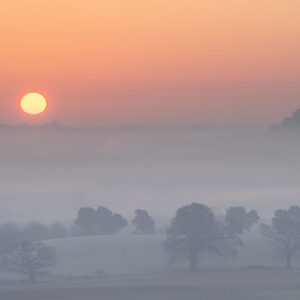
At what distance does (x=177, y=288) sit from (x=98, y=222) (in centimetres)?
10174

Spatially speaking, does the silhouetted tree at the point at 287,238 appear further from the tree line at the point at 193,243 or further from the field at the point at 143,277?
the field at the point at 143,277

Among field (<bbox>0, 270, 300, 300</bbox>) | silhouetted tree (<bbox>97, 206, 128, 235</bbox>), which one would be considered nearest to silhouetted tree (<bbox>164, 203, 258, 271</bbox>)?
field (<bbox>0, 270, 300, 300</bbox>)

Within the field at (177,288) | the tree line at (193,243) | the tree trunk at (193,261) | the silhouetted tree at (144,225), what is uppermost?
the silhouetted tree at (144,225)

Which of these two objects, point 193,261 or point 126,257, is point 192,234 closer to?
point 193,261

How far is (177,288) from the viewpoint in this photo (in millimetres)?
83688

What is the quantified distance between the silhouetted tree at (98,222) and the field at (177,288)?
3240 inches

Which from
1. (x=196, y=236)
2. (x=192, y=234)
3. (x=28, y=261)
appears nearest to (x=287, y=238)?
(x=196, y=236)

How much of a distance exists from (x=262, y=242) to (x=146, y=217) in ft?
186

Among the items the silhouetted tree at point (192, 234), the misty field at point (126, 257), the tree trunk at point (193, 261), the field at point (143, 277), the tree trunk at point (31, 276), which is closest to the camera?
the field at point (143, 277)

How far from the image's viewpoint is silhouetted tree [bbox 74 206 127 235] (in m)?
184

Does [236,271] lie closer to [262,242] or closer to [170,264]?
[170,264]

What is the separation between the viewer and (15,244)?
379ft

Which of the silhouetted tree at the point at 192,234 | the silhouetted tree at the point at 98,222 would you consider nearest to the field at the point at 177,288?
the silhouetted tree at the point at 192,234

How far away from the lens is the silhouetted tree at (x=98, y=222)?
18350cm
